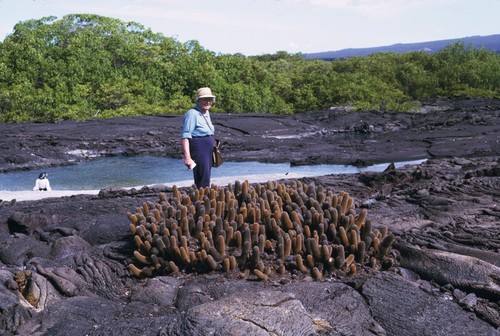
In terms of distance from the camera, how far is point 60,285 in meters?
6.10

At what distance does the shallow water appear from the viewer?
17281 mm

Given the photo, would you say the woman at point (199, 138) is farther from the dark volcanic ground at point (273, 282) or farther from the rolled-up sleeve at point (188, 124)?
the dark volcanic ground at point (273, 282)

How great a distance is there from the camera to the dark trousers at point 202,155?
877 cm

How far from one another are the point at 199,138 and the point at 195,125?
19cm

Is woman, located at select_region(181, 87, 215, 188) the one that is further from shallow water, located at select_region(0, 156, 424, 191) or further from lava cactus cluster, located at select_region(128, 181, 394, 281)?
shallow water, located at select_region(0, 156, 424, 191)

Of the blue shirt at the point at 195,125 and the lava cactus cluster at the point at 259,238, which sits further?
the blue shirt at the point at 195,125

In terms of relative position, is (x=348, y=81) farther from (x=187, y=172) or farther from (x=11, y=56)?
(x=187, y=172)

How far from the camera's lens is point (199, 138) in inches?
345

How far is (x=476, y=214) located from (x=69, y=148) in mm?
17003

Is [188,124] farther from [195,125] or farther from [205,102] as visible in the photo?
[205,102]

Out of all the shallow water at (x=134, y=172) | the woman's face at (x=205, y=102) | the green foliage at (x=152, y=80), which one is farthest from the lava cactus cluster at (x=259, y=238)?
the green foliage at (x=152, y=80)

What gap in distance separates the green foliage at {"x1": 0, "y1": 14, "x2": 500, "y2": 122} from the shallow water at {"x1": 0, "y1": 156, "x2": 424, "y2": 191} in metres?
8.55

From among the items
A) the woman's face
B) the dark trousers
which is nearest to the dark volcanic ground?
the dark trousers

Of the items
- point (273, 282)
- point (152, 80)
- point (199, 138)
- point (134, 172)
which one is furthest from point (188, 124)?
point (152, 80)
